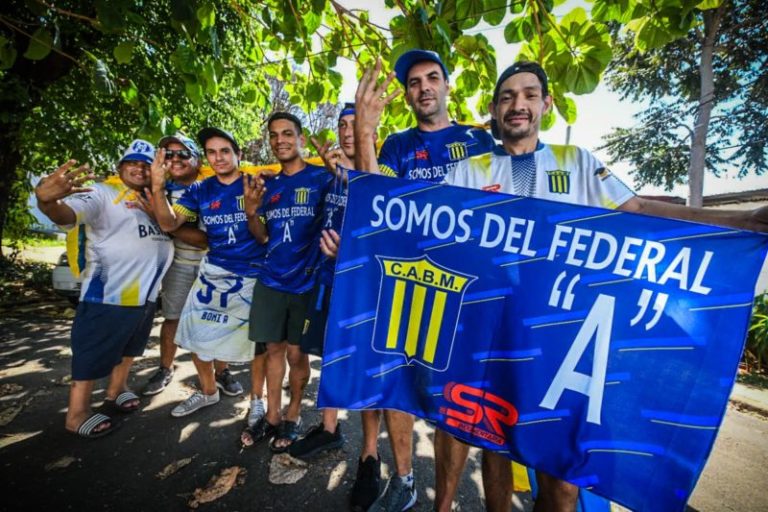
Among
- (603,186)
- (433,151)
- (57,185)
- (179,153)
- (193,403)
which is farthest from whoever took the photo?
(179,153)

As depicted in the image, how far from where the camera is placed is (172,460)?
242cm

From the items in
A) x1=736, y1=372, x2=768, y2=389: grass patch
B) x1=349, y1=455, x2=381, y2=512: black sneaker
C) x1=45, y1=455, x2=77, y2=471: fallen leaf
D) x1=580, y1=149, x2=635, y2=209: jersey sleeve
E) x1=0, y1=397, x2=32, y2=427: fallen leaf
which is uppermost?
x1=580, y1=149, x2=635, y2=209: jersey sleeve

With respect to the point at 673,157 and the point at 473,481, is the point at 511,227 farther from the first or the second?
the point at 673,157

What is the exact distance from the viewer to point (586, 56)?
6.80 feet

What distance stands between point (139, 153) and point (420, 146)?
254 centimetres

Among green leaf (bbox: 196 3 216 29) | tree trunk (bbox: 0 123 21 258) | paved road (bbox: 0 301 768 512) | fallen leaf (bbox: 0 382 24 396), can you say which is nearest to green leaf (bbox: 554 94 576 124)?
green leaf (bbox: 196 3 216 29)

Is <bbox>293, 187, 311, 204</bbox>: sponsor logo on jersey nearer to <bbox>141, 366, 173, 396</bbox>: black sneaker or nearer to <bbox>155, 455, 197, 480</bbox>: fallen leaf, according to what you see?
<bbox>155, 455, 197, 480</bbox>: fallen leaf

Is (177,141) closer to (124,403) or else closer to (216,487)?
(124,403)

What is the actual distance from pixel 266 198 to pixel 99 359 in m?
1.91

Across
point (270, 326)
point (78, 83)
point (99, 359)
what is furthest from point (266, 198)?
point (78, 83)

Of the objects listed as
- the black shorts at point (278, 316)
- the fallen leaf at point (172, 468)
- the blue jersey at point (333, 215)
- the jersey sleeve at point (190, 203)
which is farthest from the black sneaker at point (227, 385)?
the blue jersey at point (333, 215)

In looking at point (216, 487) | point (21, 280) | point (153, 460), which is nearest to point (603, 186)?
point (216, 487)

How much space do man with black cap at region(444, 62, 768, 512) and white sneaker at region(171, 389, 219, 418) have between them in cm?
244

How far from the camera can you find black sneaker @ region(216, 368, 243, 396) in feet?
11.5
